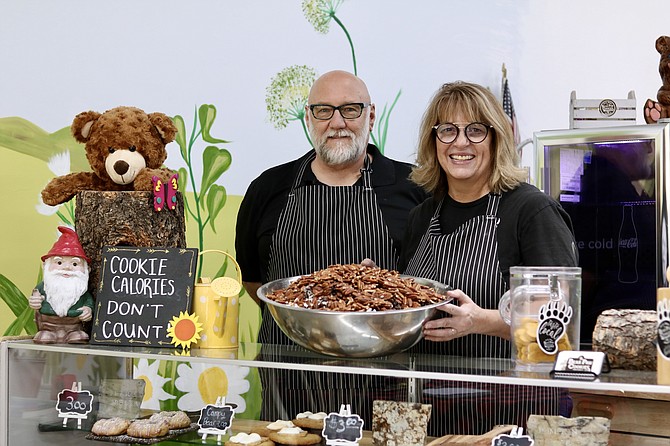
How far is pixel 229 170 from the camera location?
4.27 metres

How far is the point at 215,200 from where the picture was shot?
4.27 meters

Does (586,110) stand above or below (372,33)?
below

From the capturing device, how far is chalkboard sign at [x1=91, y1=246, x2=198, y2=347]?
6.90 ft

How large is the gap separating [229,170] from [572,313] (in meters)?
2.87

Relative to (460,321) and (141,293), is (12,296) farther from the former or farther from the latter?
(460,321)

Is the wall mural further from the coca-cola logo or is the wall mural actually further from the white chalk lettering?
the white chalk lettering

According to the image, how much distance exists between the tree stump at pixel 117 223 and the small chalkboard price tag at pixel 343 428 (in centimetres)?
83

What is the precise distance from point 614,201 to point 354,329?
172 cm

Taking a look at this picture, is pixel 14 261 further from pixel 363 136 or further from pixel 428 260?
pixel 428 260

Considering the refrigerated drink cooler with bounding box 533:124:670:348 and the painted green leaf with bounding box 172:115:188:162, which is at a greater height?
the painted green leaf with bounding box 172:115:188:162

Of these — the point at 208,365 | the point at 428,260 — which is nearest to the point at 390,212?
the point at 428,260

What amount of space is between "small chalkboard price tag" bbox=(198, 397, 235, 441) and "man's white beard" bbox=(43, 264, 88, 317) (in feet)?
1.74

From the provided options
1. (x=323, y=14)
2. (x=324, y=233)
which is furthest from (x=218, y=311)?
(x=323, y=14)

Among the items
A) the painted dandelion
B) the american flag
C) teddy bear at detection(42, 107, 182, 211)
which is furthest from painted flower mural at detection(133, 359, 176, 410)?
the american flag
